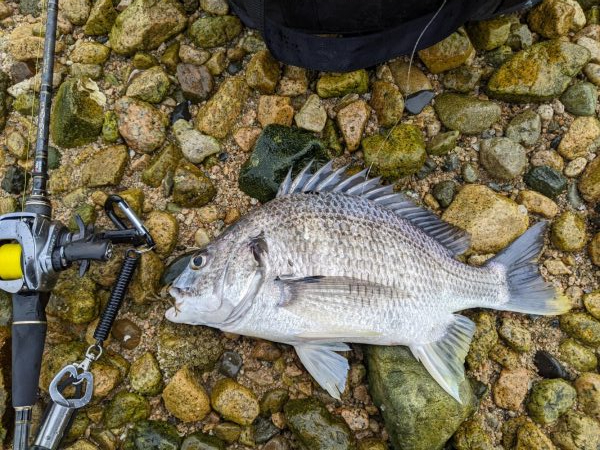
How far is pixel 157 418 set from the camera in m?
3.26

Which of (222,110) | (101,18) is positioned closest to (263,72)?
(222,110)

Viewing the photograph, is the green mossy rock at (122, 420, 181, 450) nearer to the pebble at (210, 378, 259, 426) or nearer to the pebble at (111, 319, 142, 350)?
the pebble at (210, 378, 259, 426)

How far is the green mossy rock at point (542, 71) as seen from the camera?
352 centimetres

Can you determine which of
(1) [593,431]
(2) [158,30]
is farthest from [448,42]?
(1) [593,431]

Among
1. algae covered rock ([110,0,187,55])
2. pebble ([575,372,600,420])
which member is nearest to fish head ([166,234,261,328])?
algae covered rock ([110,0,187,55])

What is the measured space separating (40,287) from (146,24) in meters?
2.20

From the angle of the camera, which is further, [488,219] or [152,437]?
[488,219]

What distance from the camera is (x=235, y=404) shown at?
321cm

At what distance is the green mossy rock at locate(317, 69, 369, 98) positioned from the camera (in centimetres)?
354

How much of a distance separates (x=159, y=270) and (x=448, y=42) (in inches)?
113

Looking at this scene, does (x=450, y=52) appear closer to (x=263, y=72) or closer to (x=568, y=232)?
(x=263, y=72)

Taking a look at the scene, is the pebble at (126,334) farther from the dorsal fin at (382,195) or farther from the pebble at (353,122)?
the pebble at (353,122)

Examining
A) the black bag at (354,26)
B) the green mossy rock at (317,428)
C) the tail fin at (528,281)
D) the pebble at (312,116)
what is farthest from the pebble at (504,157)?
the green mossy rock at (317,428)

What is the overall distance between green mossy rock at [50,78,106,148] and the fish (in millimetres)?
1521
